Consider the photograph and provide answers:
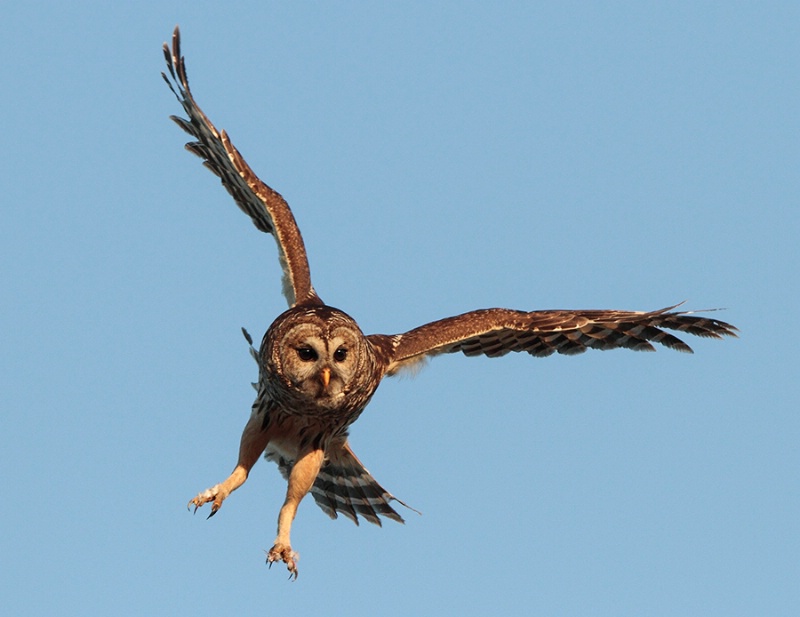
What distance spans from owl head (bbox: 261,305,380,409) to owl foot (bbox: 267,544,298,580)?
1.14m

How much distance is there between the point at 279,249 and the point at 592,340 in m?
3.01

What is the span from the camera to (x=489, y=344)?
524 inches

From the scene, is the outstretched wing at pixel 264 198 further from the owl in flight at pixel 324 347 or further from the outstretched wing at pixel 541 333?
the outstretched wing at pixel 541 333

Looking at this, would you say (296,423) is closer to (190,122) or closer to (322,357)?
(322,357)

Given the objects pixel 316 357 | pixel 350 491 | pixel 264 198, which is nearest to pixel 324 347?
pixel 316 357

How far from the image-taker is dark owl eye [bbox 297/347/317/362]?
36.9 ft

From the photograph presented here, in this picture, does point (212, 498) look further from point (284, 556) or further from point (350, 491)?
point (350, 491)

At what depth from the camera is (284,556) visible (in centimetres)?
1105

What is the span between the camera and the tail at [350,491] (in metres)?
13.7

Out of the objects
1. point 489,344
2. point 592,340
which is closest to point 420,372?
point 489,344

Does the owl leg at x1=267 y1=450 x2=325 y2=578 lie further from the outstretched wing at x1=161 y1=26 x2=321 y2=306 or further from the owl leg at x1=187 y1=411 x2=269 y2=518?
the outstretched wing at x1=161 y1=26 x2=321 y2=306

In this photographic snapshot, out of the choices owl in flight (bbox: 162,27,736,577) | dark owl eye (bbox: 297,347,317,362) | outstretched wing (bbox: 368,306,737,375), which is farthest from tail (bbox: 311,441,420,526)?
dark owl eye (bbox: 297,347,317,362)

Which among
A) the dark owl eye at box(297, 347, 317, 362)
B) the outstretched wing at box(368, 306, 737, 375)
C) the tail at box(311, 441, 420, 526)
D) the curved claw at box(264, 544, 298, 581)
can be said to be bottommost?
the curved claw at box(264, 544, 298, 581)

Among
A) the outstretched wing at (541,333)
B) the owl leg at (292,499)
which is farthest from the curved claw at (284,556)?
the outstretched wing at (541,333)
